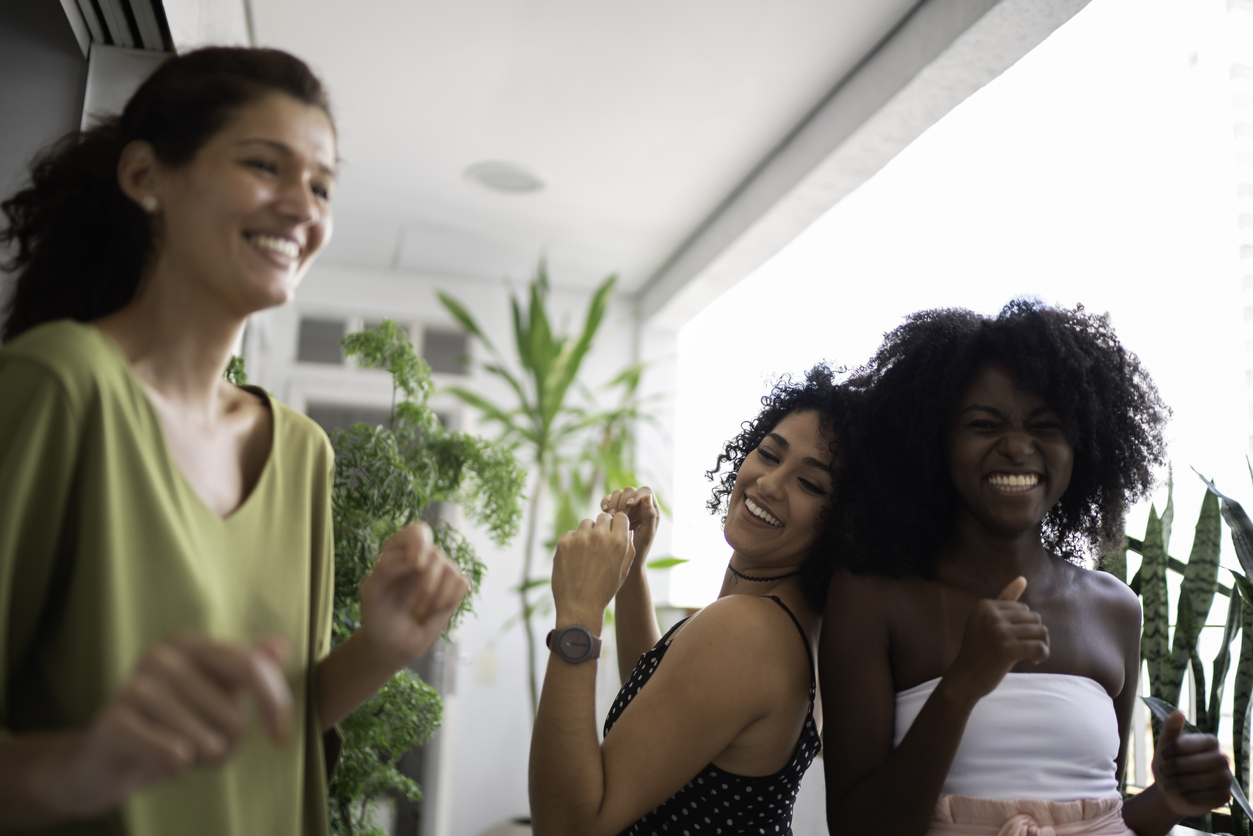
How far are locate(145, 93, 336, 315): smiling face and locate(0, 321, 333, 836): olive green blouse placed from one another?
0.11 meters

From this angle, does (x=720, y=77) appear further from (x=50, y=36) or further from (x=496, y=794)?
(x=496, y=794)

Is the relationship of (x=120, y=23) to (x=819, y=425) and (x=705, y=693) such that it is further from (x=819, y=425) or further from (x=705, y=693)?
(x=705, y=693)

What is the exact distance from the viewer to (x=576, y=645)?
51.6 inches

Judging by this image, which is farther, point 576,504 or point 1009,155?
point 576,504

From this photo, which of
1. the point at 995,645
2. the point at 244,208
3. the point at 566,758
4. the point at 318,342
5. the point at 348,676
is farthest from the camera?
the point at 318,342

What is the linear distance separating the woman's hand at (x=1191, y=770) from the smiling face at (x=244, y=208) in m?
1.32

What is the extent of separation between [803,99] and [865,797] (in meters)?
2.75

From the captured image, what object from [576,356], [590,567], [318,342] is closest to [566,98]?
[576,356]

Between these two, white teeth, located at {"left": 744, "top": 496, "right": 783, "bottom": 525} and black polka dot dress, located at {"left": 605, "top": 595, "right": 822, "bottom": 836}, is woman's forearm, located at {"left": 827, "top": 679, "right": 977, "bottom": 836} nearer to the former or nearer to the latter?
black polka dot dress, located at {"left": 605, "top": 595, "right": 822, "bottom": 836}

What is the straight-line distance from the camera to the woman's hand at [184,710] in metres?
0.51

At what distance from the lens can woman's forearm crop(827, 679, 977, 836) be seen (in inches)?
46.2

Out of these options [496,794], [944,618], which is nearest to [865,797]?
[944,618]

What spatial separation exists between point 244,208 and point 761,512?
0.97 m

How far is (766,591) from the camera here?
4.94ft
